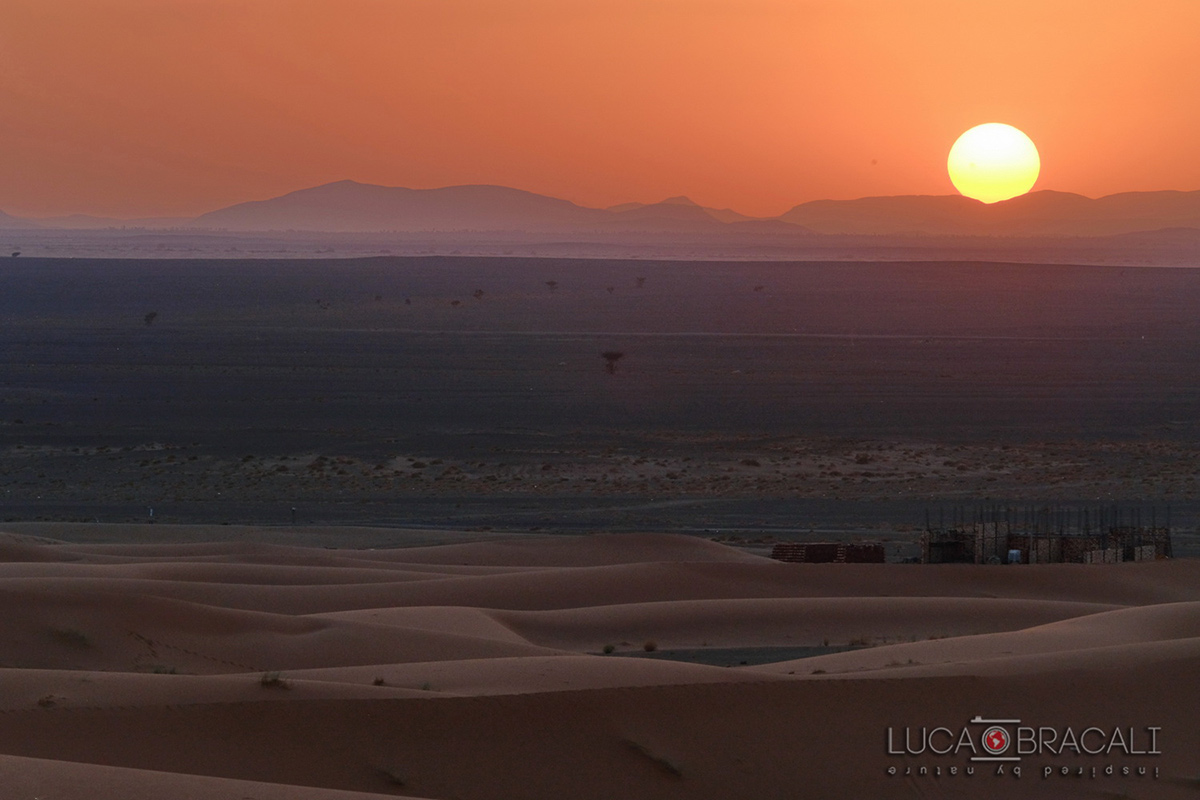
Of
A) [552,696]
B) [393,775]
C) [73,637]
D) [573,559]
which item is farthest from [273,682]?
[573,559]

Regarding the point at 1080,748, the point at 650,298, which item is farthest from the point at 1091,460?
the point at 650,298

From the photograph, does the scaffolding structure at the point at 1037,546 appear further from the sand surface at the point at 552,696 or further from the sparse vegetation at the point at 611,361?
the sparse vegetation at the point at 611,361

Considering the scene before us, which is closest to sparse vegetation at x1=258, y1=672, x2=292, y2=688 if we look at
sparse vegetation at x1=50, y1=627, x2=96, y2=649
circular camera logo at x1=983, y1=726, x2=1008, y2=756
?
sparse vegetation at x1=50, y1=627, x2=96, y2=649

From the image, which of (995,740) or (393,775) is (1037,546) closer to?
(995,740)

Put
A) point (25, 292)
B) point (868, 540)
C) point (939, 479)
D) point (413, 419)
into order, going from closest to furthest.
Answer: point (868, 540) → point (939, 479) → point (413, 419) → point (25, 292)

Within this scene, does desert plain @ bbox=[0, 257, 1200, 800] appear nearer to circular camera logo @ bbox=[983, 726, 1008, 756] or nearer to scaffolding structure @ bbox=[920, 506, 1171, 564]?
circular camera logo @ bbox=[983, 726, 1008, 756]

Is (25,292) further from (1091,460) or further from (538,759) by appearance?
(538,759)
